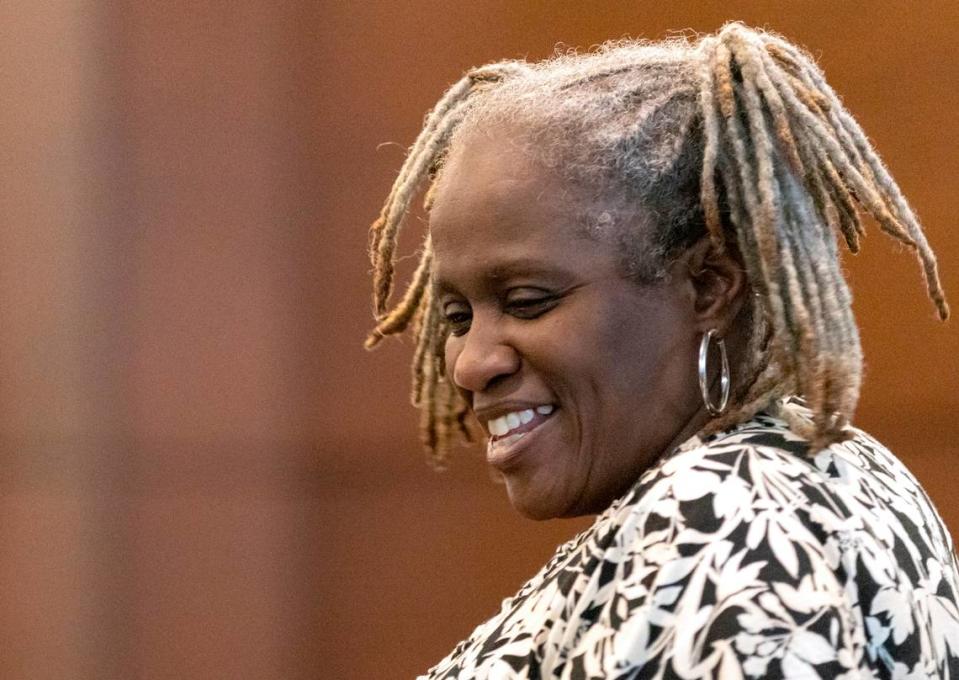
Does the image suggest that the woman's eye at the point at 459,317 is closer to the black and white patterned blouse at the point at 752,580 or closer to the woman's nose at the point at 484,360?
the woman's nose at the point at 484,360

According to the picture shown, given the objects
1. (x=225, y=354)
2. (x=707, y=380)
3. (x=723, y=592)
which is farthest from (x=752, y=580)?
(x=225, y=354)

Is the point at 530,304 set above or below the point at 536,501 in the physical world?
above

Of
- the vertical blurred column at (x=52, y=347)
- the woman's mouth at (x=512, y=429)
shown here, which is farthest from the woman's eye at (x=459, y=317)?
the vertical blurred column at (x=52, y=347)

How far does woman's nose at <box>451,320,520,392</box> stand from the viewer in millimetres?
1309

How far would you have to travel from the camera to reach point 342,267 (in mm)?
2611

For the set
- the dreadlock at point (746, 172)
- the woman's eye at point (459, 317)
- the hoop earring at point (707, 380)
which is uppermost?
the dreadlock at point (746, 172)

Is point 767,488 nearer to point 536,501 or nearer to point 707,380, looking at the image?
point 707,380

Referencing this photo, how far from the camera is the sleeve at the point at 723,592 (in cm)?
99

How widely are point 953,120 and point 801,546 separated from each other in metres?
1.32

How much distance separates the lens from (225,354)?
2.56m

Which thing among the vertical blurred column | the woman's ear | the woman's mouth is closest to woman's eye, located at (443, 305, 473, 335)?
the woman's mouth

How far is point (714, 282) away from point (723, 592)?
396mm

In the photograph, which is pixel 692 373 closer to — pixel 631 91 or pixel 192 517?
pixel 631 91

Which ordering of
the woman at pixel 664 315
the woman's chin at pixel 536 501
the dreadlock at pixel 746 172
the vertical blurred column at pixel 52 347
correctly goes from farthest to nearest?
the vertical blurred column at pixel 52 347 → the woman's chin at pixel 536 501 → the dreadlock at pixel 746 172 → the woman at pixel 664 315
